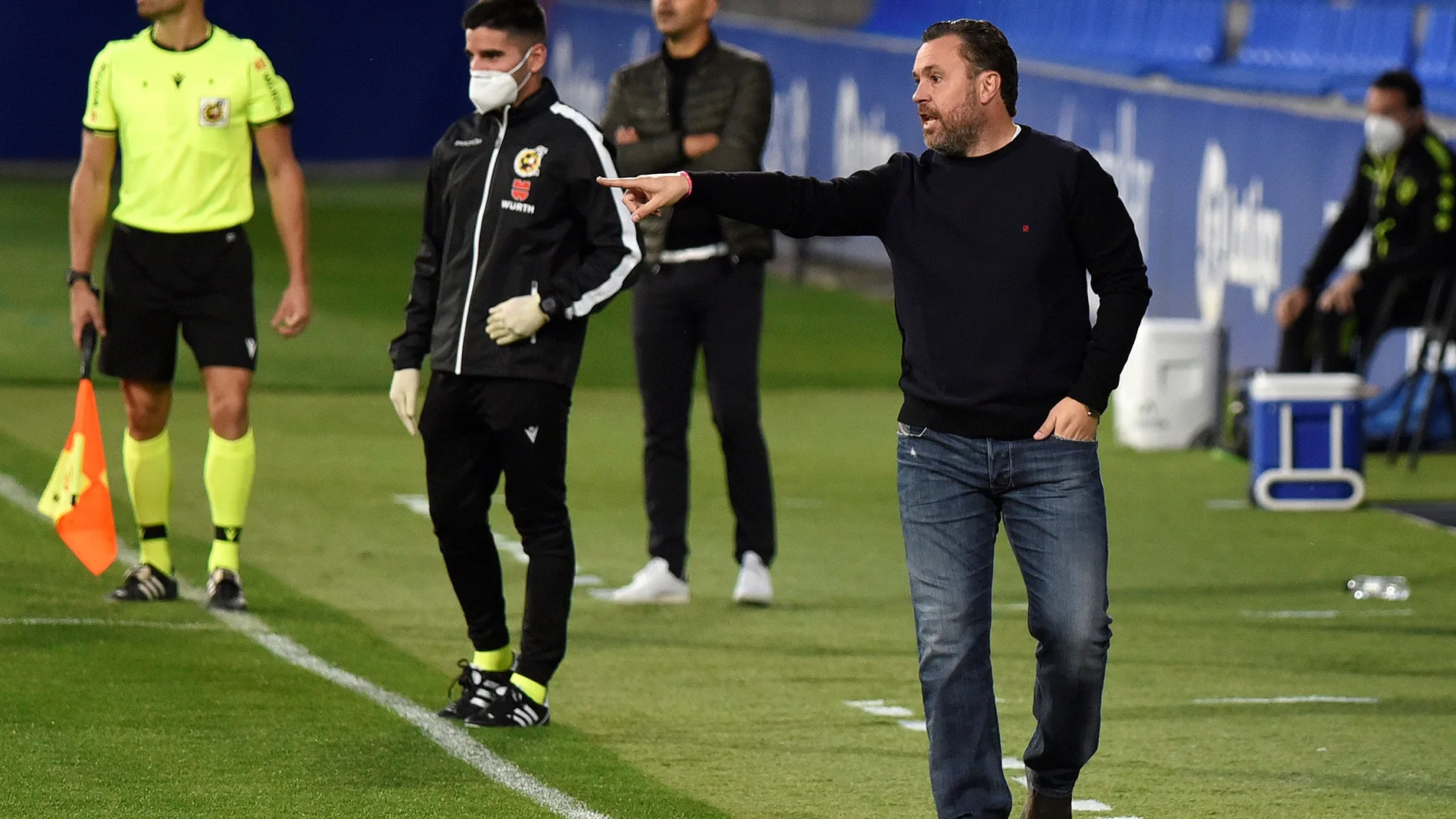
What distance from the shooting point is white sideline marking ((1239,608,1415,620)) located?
28.3 feet

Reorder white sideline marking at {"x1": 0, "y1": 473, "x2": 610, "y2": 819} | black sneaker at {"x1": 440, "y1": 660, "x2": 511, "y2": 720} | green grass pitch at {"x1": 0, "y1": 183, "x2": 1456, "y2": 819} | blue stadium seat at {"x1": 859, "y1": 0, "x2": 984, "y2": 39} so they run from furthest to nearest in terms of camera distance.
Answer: blue stadium seat at {"x1": 859, "y1": 0, "x2": 984, "y2": 39}, black sneaker at {"x1": 440, "y1": 660, "x2": 511, "y2": 720}, green grass pitch at {"x1": 0, "y1": 183, "x2": 1456, "y2": 819}, white sideline marking at {"x1": 0, "y1": 473, "x2": 610, "y2": 819}

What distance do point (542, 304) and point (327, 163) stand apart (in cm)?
2492

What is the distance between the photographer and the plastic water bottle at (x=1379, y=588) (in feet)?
29.6

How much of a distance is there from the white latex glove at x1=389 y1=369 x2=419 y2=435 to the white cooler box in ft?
23.7

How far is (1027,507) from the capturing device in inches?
201

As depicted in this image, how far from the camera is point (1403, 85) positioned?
40.4 ft

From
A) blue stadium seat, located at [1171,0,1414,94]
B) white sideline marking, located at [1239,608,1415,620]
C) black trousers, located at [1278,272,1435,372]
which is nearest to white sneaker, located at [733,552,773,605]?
white sideline marking, located at [1239,608,1415,620]

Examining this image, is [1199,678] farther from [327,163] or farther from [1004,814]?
[327,163]

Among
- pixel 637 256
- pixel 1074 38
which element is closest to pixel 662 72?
pixel 637 256

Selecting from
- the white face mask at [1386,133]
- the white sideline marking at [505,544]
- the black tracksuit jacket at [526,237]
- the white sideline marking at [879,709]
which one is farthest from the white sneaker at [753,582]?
the white face mask at [1386,133]

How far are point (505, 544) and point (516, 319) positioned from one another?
11.8ft

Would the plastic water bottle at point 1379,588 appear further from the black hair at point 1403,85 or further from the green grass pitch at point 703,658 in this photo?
the black hair at point 1403,85

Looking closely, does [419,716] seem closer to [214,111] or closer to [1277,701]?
[214,111]

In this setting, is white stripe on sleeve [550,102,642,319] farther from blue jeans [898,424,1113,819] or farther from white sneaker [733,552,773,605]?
white sneaker [733,552,773,605]
